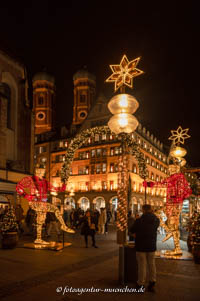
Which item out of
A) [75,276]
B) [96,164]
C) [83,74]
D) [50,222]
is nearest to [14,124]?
[50,222]

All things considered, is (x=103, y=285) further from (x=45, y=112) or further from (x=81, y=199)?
(x=45, y=112)

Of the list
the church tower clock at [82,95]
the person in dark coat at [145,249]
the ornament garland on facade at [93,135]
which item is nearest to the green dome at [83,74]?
the church tower clock at [82,95]

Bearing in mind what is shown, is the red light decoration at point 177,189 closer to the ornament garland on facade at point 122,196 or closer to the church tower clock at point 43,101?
the ornament garland on facade at point 122,196

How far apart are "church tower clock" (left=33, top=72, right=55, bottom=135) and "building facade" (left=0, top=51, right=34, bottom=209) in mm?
44595

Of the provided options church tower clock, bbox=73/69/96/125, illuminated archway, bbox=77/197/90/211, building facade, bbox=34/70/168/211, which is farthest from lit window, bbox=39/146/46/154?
illuminated archway, bbox=77/197/90/211

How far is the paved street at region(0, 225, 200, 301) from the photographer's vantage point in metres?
6.99

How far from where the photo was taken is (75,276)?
8797 mm

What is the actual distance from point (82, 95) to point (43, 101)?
1115 centimetres

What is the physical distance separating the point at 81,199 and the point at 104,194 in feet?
18.7

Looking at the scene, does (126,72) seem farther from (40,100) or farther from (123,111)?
(40,100)

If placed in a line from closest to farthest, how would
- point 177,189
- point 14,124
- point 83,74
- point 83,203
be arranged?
point 177,189
point 14,124
point 83,203
point 83,74

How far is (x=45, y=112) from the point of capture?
268ft

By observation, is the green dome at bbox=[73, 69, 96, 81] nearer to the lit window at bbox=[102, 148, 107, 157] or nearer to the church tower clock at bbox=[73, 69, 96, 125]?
the church tower clock at bbox=[73, 69, 96, 125]

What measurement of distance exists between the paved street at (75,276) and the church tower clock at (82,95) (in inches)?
2583
